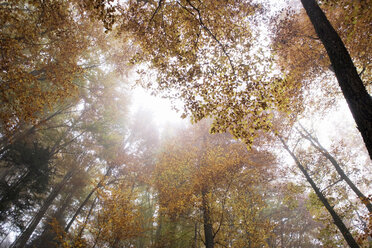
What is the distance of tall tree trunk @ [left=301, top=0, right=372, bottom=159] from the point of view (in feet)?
7.75

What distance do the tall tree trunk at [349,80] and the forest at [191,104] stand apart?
0.06ft

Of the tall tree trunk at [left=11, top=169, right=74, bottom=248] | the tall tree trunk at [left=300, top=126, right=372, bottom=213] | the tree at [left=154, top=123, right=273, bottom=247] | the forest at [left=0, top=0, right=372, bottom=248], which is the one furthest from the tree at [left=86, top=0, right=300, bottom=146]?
the tall tree trunk at [left=11, top=169, right=74, bottom=248]

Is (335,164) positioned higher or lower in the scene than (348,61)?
higher

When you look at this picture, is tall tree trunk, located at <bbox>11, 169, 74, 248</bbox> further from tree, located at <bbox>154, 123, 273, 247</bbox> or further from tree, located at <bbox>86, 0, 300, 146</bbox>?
tree, located at <bbox>86, 0, 300, 146</bbox>

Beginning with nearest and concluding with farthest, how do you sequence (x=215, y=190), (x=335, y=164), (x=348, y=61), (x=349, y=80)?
(x=349, y=80) → (x=348, y=61) → (x=215, y=190) → (x=335, y=164)

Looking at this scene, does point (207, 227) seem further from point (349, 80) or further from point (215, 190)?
point (349, 80)

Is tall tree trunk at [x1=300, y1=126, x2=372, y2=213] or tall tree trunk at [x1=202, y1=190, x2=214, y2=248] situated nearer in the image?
tall tree trunk at [x1=202, y1=190, x2=214, y2=248]

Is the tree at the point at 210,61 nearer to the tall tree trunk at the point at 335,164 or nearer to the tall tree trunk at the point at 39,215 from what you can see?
the tall tree trunk at the point at 335,164

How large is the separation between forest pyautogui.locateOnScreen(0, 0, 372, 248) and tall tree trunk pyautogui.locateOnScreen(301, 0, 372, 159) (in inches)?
0.7

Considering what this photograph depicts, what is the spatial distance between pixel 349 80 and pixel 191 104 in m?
2.94

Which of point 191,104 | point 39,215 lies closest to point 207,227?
point 191,104

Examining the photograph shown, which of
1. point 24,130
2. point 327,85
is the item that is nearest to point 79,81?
point 24,130

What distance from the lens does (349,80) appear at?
2.69 m

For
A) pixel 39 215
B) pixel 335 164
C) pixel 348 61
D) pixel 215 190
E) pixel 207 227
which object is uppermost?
pixel 335 164
